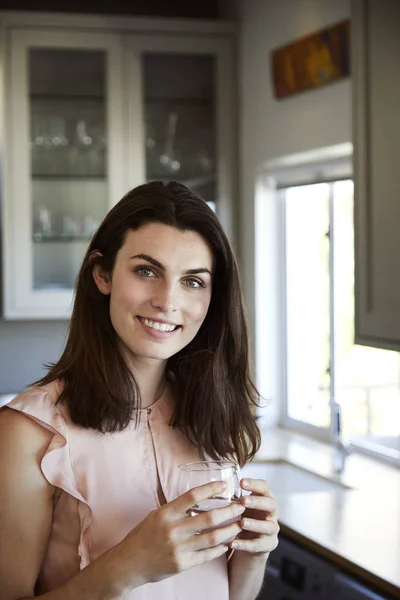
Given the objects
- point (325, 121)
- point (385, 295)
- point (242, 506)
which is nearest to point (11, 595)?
point (242, 506)

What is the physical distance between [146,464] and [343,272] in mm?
2476

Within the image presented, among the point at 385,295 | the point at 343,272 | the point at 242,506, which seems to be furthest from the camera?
the point at 343,272

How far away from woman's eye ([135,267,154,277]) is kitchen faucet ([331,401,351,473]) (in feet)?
6.77

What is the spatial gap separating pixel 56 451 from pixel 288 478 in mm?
2212

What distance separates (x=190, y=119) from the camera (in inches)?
170

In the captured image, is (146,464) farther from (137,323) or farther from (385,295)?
(385,295)

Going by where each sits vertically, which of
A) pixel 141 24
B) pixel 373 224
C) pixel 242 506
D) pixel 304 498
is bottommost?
pixel 304 498

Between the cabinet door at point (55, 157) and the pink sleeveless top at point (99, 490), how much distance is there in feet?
8.89

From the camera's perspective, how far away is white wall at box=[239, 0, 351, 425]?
3.62 meters

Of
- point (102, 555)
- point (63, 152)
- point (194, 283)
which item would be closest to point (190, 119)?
point (63, 152)

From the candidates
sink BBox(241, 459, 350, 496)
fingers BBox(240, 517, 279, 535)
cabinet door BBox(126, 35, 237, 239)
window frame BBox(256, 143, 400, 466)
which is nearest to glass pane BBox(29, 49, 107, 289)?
cabinet door BBox(126, 35, 237, 239)

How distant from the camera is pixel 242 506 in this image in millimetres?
1348

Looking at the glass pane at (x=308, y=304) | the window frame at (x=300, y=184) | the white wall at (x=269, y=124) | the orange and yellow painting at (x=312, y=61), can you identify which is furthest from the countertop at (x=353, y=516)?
the orange and yellow painting at (x=312, y=61)

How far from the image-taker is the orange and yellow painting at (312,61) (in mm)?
3383
